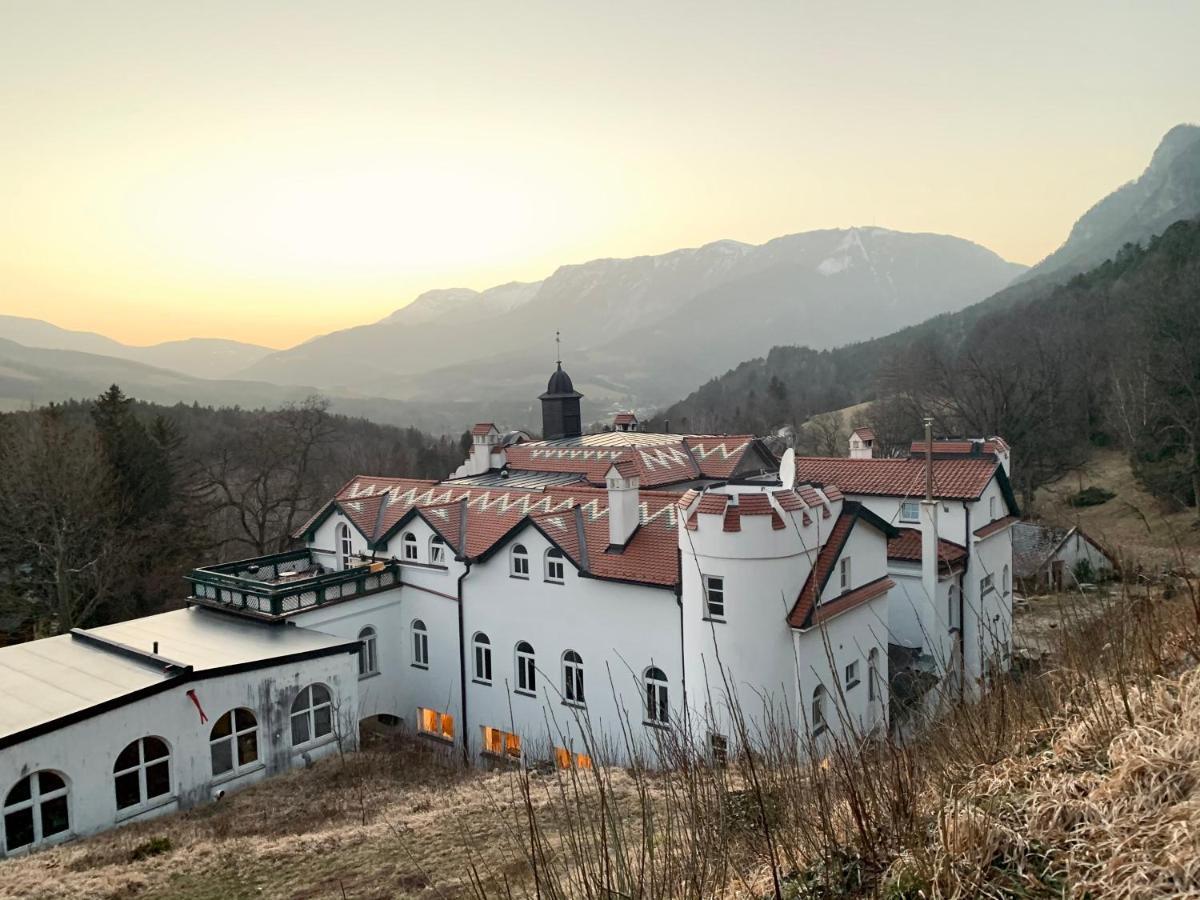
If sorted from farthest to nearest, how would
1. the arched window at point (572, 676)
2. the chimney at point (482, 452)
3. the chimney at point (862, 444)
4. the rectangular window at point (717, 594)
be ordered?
the chimney at point (482, 452) → the chimney at point (862, 444) → the arched window at point (572, 676) → the rectangular window at point (717, 594)

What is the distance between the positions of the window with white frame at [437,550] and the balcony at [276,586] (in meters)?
1.85

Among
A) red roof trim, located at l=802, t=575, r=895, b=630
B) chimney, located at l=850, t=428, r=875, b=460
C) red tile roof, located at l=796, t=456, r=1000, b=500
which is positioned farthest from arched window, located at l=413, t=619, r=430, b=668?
chimney, located at l=850, t=428, r=875, b=460

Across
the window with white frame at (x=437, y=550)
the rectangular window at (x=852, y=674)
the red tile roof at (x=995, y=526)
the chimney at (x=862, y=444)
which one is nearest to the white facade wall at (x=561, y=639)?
the window with white frame at (x=437, y=550)

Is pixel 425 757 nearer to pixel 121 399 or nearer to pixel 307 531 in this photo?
pixel 307 531

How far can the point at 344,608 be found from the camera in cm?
2538

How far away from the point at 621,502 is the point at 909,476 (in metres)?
9.73

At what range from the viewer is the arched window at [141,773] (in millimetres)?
17219

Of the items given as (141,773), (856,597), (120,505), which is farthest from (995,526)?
(120,505)

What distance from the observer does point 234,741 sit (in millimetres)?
19438

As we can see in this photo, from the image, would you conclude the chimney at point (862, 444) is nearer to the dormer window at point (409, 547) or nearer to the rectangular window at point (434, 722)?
the dormer window at point (409, 547)

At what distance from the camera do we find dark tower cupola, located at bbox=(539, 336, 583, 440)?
4706 centimetres

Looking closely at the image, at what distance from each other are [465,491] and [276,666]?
9739mm

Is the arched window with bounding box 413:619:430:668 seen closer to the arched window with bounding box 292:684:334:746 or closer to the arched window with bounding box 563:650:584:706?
the arched window with bounding box 292:684:334:746

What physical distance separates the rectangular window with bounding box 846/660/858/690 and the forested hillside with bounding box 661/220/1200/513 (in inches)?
731
